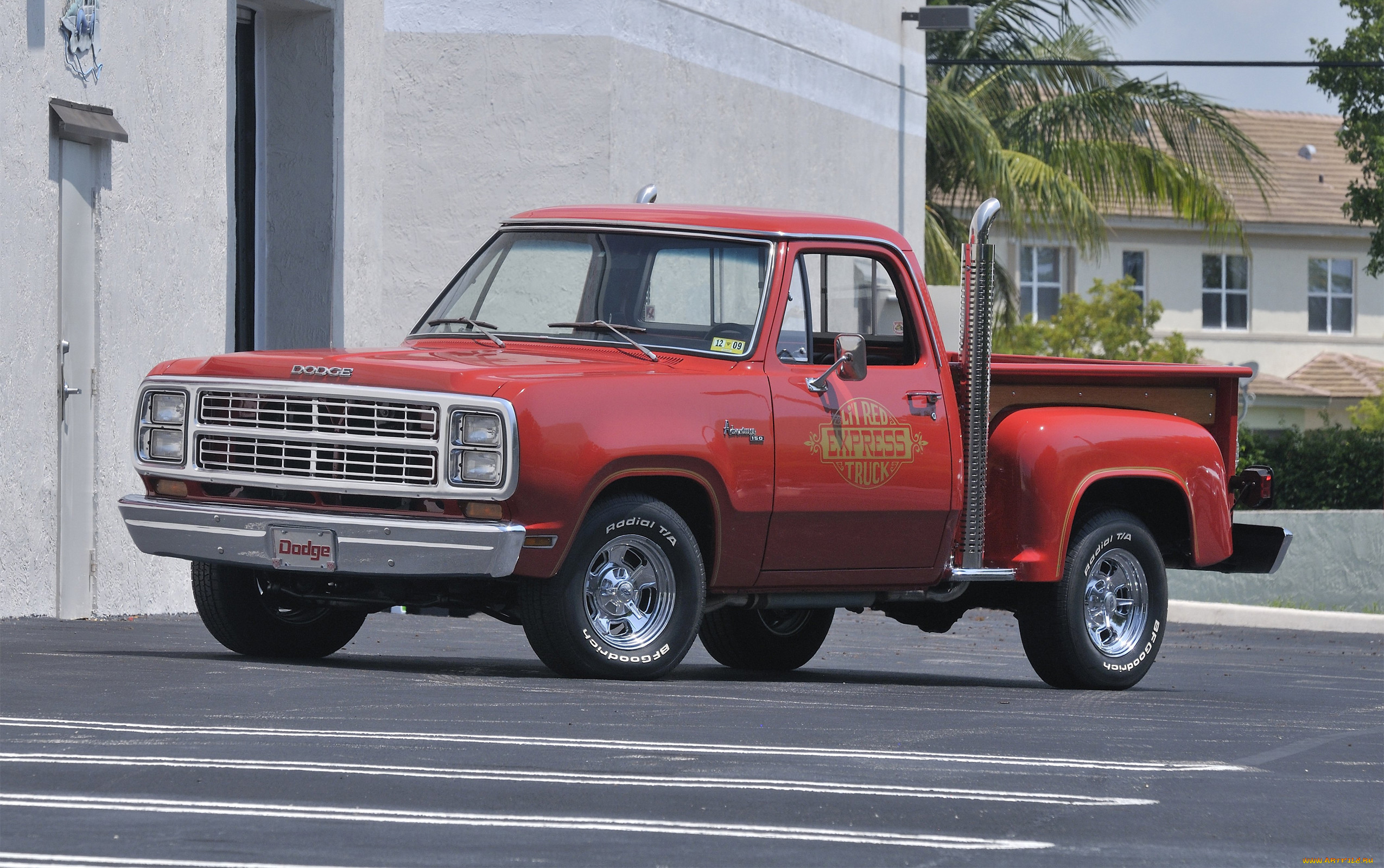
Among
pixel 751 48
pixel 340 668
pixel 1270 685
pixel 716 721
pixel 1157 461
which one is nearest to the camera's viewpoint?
pixel 716 721

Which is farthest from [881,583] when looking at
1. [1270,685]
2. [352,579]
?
[1270,685]

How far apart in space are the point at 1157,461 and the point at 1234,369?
2.18 feet

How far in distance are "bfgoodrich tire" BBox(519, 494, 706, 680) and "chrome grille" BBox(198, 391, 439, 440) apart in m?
0.78

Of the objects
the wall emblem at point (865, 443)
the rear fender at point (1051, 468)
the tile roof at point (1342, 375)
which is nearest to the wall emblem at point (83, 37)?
the wall emblem at point (865, 443)

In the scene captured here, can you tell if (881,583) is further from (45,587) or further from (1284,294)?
(1284,294)

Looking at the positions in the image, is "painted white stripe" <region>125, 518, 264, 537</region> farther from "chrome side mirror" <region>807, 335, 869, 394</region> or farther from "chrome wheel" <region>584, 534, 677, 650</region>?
"chrome side mirror" <region>807, 335, 869, 394</region>

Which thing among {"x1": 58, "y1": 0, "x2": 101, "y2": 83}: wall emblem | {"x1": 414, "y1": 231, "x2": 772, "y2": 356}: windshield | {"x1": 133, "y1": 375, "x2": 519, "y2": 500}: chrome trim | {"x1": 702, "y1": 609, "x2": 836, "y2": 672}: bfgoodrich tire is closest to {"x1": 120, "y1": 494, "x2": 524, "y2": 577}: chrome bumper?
{"x1": 133, "y1": 375, "x2": 519, "y2": 500}: chrome trim

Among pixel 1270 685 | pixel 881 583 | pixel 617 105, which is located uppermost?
pixel 617 105

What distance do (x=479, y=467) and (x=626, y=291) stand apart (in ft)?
4.92

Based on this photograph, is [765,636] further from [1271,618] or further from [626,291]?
[1271,618]

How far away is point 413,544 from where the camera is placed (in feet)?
28.7

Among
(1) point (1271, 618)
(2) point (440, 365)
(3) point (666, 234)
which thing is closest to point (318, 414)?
(2) point (440, 365)

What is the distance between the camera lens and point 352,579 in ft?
30.9

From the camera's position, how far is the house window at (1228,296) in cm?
4822
